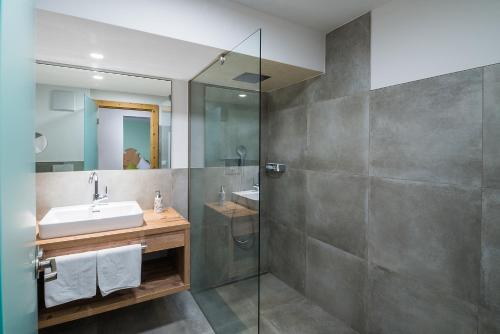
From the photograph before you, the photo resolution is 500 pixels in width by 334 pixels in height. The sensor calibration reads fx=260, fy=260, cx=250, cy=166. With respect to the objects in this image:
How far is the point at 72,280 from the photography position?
1.65m

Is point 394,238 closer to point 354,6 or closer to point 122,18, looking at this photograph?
point 354,6

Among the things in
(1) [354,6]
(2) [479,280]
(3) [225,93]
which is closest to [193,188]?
(3) [225,93]

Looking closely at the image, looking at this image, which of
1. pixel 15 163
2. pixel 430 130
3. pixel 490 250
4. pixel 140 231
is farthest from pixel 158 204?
pixel 490 250

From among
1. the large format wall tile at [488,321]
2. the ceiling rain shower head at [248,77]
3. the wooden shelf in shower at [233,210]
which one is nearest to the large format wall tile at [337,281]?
the large format wall tile at [488,321]

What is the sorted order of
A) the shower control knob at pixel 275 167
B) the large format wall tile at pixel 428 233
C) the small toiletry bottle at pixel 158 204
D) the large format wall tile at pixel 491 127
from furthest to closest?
the shower control knob at pixel 275 167, the small toiletry bottle at pixel 158 204, the large format wall tile at pixel 428 233, the large format wall tile at pixel 491 127

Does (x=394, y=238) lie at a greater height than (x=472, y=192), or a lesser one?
lesser

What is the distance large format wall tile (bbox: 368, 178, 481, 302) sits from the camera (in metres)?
1.36

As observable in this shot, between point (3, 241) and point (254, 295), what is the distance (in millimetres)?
1359

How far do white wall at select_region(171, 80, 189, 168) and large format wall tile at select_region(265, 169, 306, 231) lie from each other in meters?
1.02

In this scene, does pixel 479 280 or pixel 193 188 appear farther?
pixel 193 188

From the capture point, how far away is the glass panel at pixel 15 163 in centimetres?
51

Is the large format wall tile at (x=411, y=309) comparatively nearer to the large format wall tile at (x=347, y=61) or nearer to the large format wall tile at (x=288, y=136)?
the large format wall tile at (x=288, y=136)

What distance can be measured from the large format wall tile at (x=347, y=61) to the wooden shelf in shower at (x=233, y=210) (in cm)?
119

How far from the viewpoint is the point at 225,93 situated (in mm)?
1780
